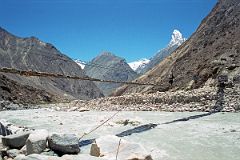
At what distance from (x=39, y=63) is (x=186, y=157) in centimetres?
11271

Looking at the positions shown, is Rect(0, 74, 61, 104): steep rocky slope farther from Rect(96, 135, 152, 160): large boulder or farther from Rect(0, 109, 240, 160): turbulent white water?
Rect(96, 135, 152, 160): large boulder

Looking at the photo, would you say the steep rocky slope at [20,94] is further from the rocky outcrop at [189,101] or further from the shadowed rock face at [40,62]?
the rocky outcrop at [189,101]

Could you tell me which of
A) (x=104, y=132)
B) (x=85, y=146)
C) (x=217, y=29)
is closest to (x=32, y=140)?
(x=85, y=146)

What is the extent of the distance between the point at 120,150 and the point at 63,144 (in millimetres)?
1891

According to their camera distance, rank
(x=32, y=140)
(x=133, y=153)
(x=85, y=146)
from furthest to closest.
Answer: (x=85, y=146) → (x=32, y=140) → (x=133, y=153)

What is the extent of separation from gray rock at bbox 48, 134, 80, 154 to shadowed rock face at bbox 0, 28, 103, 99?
86.6 m

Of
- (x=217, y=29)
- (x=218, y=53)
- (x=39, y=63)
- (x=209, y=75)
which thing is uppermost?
(x=39, y=63)

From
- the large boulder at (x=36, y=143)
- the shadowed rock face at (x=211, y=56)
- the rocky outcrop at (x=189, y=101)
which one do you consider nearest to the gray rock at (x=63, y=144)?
the large boulder at (x=36, y=143)

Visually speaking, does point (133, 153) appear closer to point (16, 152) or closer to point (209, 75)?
point (16, 152)

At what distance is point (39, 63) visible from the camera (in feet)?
386

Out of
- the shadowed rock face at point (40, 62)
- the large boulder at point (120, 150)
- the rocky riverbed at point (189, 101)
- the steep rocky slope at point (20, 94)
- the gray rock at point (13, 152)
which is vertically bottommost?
the gray rock at point (13, 152)

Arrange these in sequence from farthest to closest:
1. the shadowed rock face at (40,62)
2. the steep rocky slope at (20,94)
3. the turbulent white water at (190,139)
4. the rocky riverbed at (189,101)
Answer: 1. the shadowed rock face at (40,62)
2. the steep rocky slope at (20,94)
3. the rocky riverbed at (189,101)
4. the turbulent white water at (190,139)

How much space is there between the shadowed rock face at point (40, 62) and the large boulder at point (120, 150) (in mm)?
87883

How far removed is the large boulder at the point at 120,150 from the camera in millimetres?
7418
